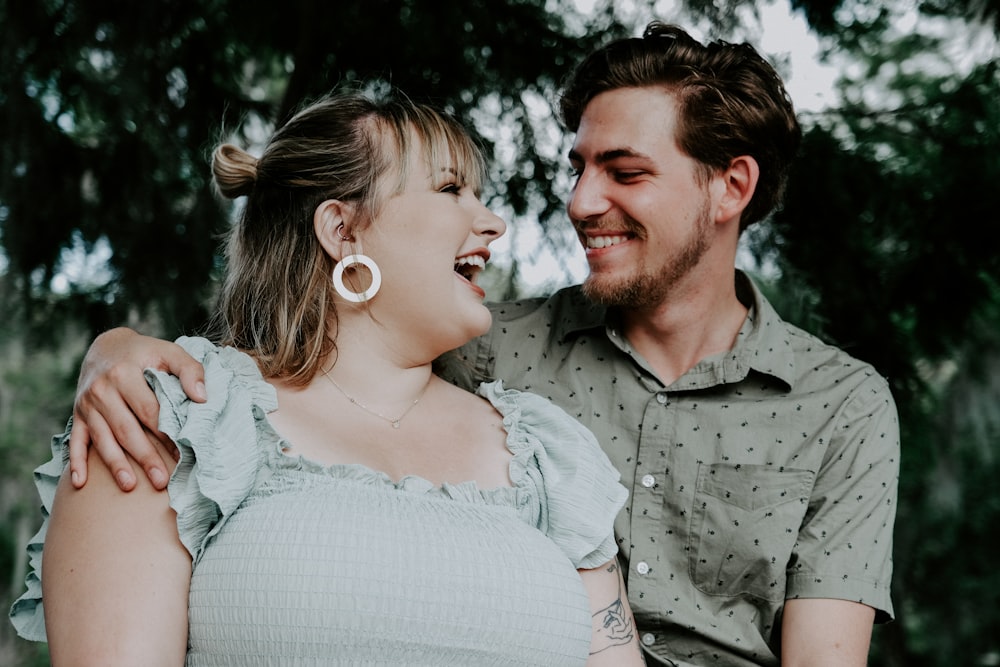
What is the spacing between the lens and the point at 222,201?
303 cm

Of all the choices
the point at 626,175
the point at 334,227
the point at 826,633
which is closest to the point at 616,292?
the point at 626,175

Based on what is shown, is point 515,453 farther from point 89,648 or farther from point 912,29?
point 912,29

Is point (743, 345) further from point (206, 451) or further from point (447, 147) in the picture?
point (206, 451)

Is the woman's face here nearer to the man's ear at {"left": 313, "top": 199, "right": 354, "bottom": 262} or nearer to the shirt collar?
the man's ear at {"left": 313, "top": 199, "right": 354, "bottom": 262}

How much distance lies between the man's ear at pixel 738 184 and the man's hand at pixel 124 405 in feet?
4.40

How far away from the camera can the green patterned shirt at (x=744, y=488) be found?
2.05 m

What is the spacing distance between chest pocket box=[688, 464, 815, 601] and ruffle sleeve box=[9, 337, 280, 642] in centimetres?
94

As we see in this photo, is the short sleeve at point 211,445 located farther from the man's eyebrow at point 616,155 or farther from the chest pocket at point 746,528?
the man's eyebrow at point 616,155

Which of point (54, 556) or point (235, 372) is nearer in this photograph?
point (54, 556)

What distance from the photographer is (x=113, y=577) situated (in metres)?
1.40

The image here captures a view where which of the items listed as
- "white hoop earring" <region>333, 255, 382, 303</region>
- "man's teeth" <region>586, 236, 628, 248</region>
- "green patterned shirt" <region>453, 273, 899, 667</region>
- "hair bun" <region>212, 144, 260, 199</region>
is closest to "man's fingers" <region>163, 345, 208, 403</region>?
"white hoop earring" <region>333, 255, 382, 303</region>

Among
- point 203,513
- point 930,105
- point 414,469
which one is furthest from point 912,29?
point 203,513

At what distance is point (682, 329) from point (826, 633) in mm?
707

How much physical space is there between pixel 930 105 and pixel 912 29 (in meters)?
0.22
